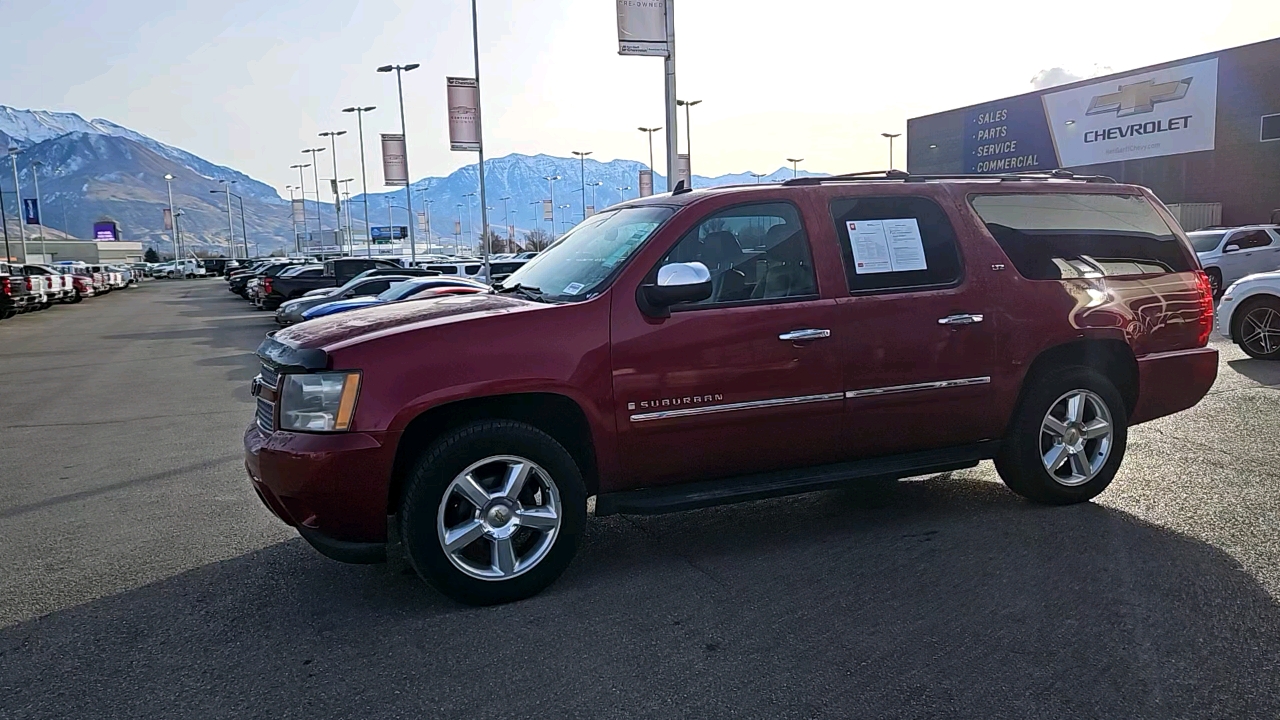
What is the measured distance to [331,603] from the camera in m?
4.39

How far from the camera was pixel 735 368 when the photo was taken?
15.2 feet

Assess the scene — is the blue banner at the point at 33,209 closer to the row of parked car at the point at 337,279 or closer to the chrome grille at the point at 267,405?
the row of parked car at the point at 337,279

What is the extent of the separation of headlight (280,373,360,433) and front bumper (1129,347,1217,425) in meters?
4.64

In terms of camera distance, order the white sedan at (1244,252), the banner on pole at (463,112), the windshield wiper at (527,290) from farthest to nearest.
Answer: the banner on pole at (463,112) → the white sedan at (1244,252) → the windshield wiper at (527,290)

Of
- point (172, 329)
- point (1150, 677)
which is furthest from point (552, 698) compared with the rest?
point (172, 329)

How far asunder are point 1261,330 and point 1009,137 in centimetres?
3968

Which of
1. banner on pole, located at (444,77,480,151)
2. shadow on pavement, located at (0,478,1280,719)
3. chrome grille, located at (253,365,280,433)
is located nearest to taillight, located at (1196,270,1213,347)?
shadow on pavement, located at (0,478,1280,719)

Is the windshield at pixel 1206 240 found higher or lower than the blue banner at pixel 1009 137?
lower

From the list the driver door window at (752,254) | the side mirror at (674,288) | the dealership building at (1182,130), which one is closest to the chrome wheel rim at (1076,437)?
the driver door window at (752,254)

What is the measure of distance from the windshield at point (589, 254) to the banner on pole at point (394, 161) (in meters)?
31.6

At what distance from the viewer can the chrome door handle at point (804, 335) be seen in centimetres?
475

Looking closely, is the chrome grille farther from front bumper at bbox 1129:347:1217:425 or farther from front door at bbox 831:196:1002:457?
front bumper at bbox 1129:347:1217:425

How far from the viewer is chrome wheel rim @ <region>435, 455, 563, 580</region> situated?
4.21 m

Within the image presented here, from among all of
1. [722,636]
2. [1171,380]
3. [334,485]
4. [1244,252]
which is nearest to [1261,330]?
[1171,380]
